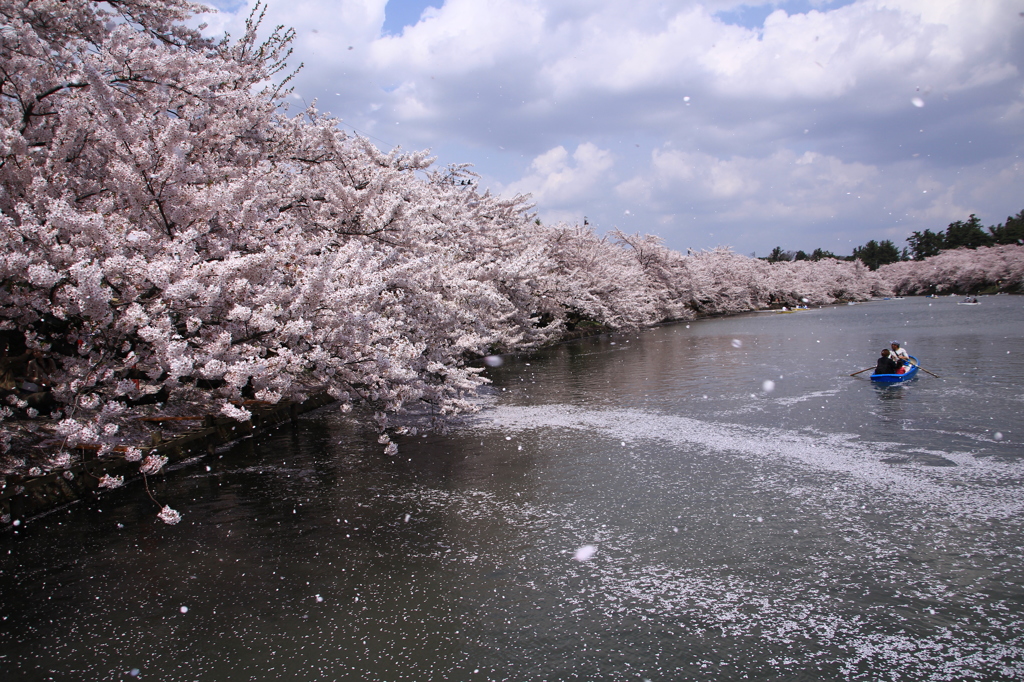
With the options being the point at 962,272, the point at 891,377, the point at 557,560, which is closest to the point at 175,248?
the point at 557,560

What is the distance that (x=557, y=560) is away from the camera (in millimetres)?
7480

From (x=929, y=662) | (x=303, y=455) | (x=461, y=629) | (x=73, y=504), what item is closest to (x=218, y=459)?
(x=303, y=455)

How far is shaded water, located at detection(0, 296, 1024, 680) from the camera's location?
5676mm

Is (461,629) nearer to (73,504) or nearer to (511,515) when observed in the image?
(511,515)

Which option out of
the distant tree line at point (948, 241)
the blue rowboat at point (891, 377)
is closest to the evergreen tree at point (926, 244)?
the distant tree line at point (948, 241)

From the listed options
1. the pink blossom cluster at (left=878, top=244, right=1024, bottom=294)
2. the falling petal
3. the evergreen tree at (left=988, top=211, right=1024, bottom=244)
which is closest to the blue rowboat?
the falling petal

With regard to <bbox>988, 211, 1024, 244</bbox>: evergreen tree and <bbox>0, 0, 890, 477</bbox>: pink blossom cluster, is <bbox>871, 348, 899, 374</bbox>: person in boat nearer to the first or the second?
<bbox>0, 0, 890, 477</bbox>: pink blossom cluster

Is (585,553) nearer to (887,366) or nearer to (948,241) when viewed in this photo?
(887,366)

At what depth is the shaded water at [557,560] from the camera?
18.6ft

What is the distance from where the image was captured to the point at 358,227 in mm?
13508

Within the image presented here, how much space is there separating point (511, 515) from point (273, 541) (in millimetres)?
3176

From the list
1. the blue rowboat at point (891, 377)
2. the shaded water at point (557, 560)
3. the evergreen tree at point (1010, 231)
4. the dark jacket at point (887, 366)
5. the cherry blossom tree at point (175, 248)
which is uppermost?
the evergreen tree at point (1010, 231)

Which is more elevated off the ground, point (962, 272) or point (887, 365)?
point (962, 272)

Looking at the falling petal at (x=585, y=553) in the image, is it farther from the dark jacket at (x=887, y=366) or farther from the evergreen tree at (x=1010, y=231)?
the evergreen tree at (x=1010, y=231)
